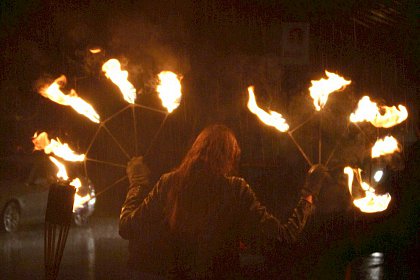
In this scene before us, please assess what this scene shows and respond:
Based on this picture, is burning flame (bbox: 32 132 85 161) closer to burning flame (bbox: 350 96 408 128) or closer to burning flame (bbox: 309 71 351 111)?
burning flame (bbox: 309 71 351 111)

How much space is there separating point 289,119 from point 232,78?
4.82ft

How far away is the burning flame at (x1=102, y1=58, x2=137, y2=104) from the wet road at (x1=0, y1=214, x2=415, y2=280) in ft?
9.42

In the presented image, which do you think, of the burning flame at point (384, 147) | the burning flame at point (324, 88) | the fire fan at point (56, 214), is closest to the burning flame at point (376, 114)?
the burning flame at point (384, 147)

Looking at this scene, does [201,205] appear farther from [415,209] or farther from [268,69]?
[415,209]

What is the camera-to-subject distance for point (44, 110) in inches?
653

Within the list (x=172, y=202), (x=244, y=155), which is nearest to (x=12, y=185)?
(x=244, y=155)

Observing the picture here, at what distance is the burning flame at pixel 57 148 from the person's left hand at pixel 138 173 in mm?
958

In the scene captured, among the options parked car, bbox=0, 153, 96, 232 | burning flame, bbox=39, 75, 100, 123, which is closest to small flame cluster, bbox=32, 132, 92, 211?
burning flame, bbox=39, 75, 100, 123

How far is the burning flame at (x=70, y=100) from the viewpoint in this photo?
4.56 meters

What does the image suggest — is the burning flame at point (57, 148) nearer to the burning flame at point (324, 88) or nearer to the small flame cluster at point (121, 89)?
the small flame cluster at point (121, 89)

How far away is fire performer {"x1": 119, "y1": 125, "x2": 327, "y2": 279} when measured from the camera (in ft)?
10.0

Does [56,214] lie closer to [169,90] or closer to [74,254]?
[169,90]

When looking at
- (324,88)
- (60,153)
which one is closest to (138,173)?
(60,153)

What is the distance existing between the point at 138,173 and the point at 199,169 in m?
0.40
